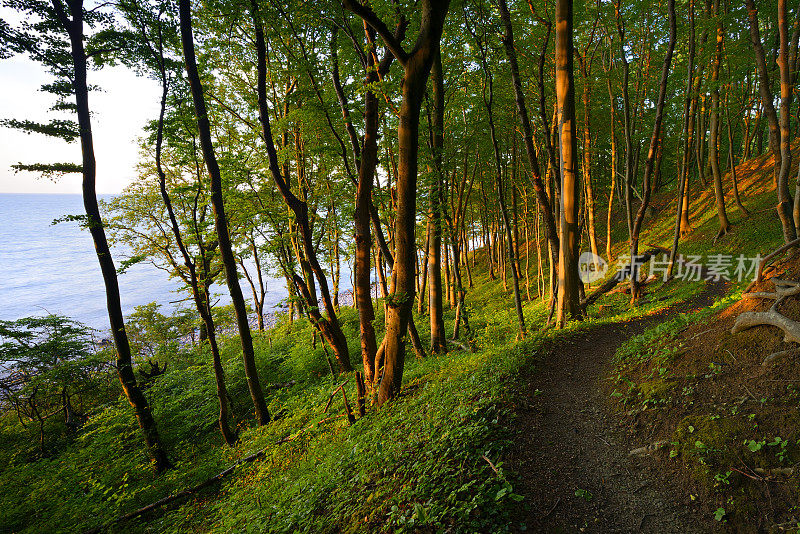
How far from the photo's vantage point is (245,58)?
11617mm

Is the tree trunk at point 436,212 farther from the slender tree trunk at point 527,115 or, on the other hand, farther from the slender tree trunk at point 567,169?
the slender tree trunk at point 567,169

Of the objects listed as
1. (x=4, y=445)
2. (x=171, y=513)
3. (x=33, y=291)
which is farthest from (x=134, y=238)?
(x=33, y=291)

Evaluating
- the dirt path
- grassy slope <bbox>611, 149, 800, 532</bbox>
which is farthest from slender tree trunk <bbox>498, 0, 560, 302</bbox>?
the dirt path

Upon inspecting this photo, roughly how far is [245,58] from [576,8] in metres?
11.2

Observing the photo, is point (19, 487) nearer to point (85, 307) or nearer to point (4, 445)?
point (4, 445)

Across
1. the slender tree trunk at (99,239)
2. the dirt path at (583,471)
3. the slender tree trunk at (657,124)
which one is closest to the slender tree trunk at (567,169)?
the slender tree trunk at (657,124)

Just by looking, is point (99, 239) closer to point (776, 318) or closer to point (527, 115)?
point (527, 115)

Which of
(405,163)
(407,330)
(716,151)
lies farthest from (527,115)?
(716,151)

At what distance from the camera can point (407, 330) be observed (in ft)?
27.0

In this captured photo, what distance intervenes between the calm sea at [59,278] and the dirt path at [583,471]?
33.1 meters

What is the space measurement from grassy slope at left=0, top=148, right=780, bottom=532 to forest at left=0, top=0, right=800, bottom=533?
2.2 inches

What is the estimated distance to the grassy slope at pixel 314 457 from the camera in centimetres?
356

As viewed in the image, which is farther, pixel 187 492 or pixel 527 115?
pixel 527 115

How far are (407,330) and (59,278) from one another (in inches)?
2405
